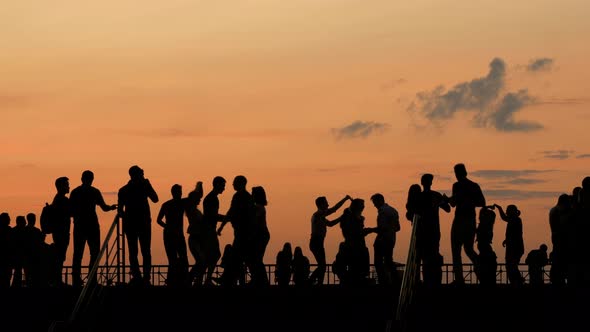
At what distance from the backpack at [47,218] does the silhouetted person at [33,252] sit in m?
1.62

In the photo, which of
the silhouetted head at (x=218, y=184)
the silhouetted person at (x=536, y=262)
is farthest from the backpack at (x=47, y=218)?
the silhouetted person at (x=536, y=262)

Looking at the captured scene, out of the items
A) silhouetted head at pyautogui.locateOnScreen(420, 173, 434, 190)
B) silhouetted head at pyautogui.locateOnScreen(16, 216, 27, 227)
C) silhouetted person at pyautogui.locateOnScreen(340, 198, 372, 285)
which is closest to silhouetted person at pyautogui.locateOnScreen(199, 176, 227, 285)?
silhouetted person at pyautogui.locateOnScreen(340, 198, 372, 285)

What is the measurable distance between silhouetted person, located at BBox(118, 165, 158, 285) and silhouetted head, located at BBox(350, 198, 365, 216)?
3.58 metres

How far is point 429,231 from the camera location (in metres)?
19.7

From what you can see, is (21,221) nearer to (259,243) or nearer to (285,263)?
(285,263)

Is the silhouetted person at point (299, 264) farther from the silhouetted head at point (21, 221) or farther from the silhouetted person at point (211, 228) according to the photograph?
the silhouetted head at point (21, 221)

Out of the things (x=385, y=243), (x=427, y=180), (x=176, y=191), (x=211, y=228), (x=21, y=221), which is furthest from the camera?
(x=21, y=221)

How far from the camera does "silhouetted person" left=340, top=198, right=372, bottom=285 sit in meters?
22.2

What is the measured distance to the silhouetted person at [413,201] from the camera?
64.9 ft

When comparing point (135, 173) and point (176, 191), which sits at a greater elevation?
point (135, 173)

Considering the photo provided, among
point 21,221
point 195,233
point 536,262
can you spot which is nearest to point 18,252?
point 21,221

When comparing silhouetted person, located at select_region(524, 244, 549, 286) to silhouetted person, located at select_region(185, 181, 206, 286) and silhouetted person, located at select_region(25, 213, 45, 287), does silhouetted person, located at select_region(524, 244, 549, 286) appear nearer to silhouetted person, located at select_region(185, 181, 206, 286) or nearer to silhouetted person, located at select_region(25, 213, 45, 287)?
silhouetted person, located at select_region(185, 181, 206, 286)

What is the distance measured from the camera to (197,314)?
745 inches

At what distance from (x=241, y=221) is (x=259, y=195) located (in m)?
0.70
